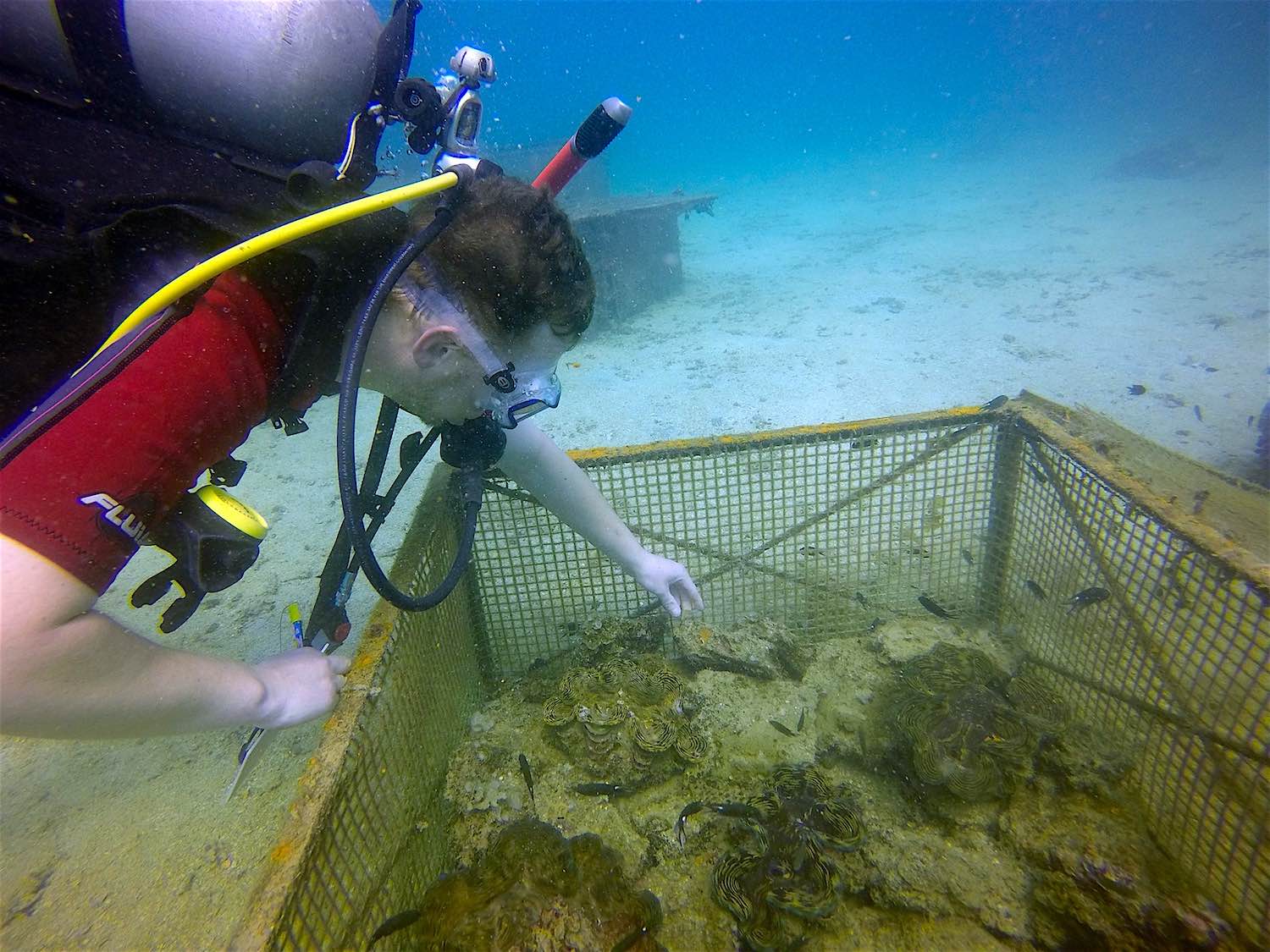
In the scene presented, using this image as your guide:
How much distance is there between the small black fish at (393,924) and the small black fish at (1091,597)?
3289 mm

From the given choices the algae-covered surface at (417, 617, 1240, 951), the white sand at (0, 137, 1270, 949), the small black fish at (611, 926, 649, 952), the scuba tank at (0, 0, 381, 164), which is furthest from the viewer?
the white sand at (0, 137, 1270, 949)

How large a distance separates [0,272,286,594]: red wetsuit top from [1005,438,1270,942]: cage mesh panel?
324cm

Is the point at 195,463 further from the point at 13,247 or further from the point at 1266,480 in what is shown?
the point at 1266,480

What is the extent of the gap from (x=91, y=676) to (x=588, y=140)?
2.20 m

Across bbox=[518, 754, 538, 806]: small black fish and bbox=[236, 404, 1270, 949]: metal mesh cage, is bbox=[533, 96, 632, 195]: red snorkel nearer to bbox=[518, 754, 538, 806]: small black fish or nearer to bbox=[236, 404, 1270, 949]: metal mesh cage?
bbox=[236, 404, 1270, 949]: metal mesh cage

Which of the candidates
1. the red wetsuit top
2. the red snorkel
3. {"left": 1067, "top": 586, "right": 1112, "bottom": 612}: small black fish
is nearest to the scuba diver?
the red wetsuit top

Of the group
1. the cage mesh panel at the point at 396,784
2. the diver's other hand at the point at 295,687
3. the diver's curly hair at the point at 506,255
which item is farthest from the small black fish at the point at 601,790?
the diver's curly hair at the point at 506,255

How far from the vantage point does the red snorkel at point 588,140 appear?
7.03ft

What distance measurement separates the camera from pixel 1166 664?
2520mm

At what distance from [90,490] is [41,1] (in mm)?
1229

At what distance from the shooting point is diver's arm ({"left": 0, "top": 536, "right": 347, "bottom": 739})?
1102 millimetres

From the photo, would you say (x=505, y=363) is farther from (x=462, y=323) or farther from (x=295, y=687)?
(x=295, y=687)

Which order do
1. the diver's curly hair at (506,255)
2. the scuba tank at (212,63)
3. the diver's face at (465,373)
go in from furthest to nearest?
the diver's face at (465,373), the diver's curly hair at (506,255), the scuba tank at (212,63)

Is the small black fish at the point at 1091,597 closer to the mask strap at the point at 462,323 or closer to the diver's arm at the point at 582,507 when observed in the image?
the diver's arm at the point at 582,507
